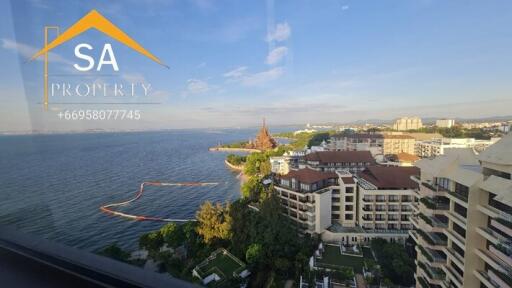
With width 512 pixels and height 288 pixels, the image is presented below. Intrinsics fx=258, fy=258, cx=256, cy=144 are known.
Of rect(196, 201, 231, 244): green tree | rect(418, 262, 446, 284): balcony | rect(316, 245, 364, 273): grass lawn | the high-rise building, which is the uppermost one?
the high-rise building

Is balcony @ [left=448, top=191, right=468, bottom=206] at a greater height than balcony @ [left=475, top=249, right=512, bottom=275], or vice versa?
balcony @ [left=448, top=191, right=468, bottom=206]

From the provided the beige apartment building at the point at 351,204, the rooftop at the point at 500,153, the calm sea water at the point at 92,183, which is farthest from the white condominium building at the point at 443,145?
the calm sea water at the point at 92,183

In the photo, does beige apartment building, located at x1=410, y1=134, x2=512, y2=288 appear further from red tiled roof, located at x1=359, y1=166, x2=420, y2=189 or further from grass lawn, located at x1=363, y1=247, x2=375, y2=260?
red tiled roof, located at x1=359, y1=166, x2=420, y2=189

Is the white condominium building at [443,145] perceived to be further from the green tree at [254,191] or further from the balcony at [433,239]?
the green tree at [254,191]

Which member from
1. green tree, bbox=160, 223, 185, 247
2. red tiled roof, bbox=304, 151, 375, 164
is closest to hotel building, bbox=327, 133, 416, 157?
red tiled roof, bbox=304, 151, 375, 164

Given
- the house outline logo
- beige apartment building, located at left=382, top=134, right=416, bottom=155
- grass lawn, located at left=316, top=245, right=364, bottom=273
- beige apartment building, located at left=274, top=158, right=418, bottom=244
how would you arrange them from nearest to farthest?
1. the house outline logo
2. grass lawn, located at left=316, top=245, right=364, bottom=273
3. beige apartment building, located at left=274, top=158, right=418, bottom=244
4. beige apartment building, located at left=382, top=134, right=416, bottom=155

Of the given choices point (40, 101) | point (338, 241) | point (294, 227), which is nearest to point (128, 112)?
point (40, 101)
